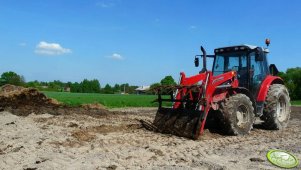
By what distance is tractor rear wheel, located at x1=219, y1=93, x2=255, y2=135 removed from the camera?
9906 mm

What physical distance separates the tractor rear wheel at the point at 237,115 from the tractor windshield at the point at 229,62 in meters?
1.49

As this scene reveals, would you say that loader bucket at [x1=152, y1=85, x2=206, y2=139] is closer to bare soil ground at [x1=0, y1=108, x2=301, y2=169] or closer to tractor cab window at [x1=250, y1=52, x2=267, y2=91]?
bare soil ground at [x1=0, y1=108, x2=301, y2=169]

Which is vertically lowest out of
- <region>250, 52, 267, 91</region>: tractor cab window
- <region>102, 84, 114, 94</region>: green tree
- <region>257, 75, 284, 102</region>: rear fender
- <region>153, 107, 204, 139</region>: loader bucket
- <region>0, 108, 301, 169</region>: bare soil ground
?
<region>0, 108, 301, 169</region>: bare soil ground

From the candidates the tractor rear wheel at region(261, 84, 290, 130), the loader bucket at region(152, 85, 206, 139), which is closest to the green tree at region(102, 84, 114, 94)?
the tractor rear wheel at region(261, 84, 290, 130)

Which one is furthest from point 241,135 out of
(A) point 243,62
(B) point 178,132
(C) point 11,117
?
(C) point 11,117

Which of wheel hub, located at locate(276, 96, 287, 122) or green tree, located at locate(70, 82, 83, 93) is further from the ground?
green tree, located at locate(70, 82, 83, 93)

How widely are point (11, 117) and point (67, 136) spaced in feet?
17.5

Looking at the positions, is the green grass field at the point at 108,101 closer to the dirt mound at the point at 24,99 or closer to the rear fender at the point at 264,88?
the dirt mound at the point at 24,99

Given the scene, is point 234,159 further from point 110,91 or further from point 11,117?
point 110,91

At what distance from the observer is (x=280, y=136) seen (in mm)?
10602

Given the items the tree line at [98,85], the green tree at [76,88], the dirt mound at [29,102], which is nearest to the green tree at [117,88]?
the tree line at [98,85]

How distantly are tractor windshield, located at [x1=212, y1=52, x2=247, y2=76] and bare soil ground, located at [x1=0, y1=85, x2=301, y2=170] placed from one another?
6.62 ft

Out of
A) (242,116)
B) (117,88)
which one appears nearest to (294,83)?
(117,88)

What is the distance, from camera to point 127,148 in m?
7.91
